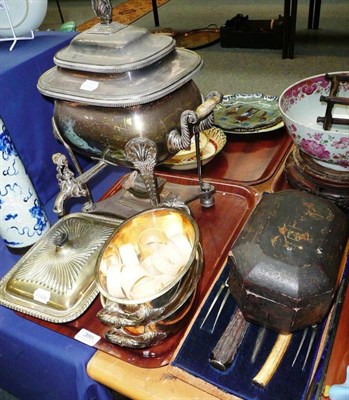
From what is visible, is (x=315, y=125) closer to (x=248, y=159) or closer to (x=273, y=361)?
(x=248, y=159)

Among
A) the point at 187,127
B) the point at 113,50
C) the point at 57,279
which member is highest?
the point at 113,50

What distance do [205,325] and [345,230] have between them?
0.26 m

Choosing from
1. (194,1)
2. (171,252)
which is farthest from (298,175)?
(194,1)

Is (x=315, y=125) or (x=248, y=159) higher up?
(x=315, y=125)

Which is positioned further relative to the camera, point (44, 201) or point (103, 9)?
point (44, 201)

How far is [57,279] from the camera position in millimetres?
638

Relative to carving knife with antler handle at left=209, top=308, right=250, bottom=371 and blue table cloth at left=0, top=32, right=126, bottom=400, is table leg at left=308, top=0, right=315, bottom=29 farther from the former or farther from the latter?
carving knife with antler handle at left=209, top=308, right=250, bottom=371

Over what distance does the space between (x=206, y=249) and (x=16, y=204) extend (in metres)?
0.39

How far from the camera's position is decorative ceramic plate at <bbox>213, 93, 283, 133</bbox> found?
3.38 ft

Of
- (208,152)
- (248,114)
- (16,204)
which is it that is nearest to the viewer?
(16,204)

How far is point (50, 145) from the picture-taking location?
996 mm

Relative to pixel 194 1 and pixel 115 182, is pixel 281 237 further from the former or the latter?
pixel 194 1

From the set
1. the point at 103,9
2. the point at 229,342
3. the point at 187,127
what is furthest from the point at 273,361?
the point at 103,9

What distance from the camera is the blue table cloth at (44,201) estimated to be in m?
0.63
